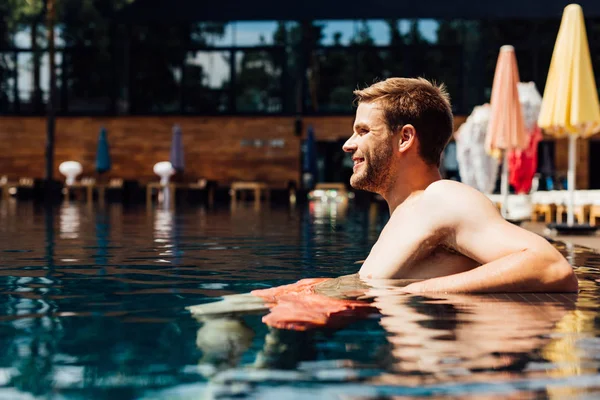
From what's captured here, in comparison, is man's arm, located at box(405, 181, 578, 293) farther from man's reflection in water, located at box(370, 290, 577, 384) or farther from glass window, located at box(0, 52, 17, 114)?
glass window, located at box(0, 52, 17, 114)

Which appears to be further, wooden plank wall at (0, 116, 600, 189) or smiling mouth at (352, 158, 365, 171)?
wooden plank wall at (0, 116, 600, 189)

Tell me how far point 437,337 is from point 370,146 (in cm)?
123

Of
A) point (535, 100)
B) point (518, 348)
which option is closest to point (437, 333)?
point (518, 348)

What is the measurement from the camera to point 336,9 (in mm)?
34969

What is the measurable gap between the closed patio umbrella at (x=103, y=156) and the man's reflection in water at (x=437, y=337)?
2761 centimetres

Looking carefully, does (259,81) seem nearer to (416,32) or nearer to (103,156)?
(416,32)

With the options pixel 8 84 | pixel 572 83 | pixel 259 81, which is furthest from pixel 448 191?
pixel 8 84

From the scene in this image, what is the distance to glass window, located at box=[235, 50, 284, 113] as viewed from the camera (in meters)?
35.8

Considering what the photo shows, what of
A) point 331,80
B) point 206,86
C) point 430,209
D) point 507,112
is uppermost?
point 331,80

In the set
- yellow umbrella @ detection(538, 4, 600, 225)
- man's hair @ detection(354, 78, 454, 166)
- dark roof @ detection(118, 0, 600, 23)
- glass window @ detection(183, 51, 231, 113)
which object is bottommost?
man's hair @ detection(354, 78, 454, 166)

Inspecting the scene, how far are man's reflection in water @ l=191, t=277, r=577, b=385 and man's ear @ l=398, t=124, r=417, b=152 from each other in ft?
2.45

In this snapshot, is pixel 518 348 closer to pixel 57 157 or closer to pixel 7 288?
pixel 7 288

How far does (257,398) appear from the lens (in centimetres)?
300

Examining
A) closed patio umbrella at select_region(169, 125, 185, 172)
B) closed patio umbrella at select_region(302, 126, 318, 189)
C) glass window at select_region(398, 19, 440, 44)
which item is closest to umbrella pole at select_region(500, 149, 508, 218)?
closed patio umbrella at select_region(302, 126, 318, 189)
